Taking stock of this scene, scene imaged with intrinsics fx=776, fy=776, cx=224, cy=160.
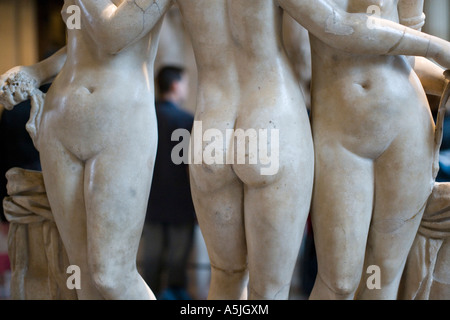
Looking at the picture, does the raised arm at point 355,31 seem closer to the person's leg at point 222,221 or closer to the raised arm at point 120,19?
the raised arm at point 120,19

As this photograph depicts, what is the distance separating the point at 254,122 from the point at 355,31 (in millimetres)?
526

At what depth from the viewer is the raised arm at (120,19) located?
303 cm

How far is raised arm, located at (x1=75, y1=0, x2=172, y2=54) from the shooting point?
3029 millimetres

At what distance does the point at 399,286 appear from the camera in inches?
142

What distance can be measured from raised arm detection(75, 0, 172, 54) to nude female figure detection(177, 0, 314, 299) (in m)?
0.13

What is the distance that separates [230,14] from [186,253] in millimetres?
2722

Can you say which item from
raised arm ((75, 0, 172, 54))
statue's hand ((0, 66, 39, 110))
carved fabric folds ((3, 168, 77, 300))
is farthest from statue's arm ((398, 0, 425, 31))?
carved fabric folds ((3, 168, 77, 300))

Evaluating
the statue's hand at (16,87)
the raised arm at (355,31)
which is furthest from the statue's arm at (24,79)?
the raised arm at (355,31)

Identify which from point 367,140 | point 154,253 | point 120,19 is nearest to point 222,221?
point 367,140

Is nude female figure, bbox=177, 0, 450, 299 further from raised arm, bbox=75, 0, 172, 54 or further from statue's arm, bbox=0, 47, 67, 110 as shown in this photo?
statue's arm, bbox=0, 47, 67, 110

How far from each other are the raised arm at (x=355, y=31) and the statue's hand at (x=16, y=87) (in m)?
1.13
